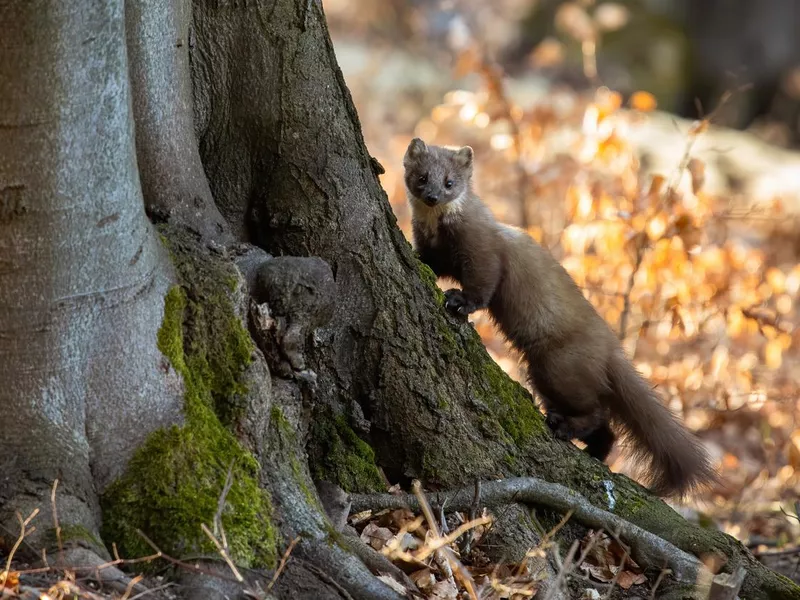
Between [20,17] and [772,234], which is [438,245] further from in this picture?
[772,234]

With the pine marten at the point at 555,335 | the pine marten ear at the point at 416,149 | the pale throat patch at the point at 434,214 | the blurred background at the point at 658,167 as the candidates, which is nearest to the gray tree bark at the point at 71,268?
the pine marten at the point at 555,335

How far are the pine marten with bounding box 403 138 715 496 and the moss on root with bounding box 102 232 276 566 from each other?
1.83 m

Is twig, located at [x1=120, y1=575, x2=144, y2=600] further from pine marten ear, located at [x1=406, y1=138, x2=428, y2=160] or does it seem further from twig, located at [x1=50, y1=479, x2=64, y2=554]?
pine marten ear, located at [x1=406, y1=138, x2=428, y2=160]

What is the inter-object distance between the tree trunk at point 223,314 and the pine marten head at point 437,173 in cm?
157

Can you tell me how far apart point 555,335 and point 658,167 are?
319 inches

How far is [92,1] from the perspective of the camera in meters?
Result: 2.69

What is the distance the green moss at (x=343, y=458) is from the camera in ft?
12.1

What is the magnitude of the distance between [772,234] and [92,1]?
9015mm

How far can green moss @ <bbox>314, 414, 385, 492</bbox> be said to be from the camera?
3.70 metres

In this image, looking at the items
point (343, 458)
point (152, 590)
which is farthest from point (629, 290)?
point (152, 590)

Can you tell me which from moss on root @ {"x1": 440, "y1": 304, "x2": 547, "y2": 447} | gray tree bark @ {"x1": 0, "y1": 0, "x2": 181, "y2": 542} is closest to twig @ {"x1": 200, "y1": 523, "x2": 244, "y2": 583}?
gray tree bark @ {"x1": 0, "y1": 0, "x2": 181, "y2": 542}

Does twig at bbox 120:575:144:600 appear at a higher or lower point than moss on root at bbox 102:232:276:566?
lower

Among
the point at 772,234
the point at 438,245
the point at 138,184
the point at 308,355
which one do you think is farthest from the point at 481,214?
the point at 772,234

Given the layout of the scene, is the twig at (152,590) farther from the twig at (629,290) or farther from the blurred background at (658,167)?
the twig at (629,290)
